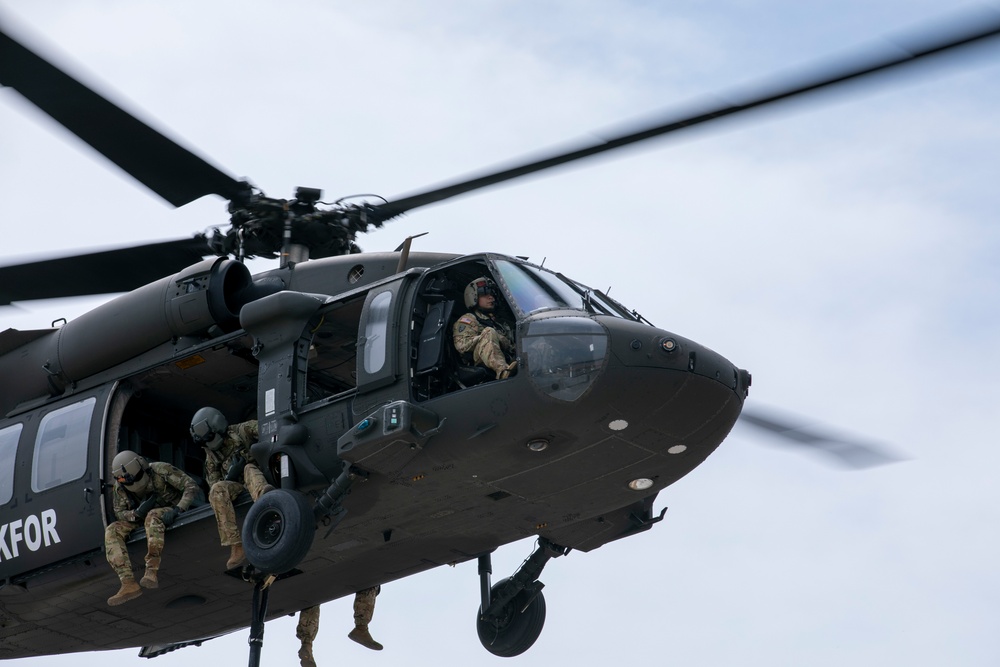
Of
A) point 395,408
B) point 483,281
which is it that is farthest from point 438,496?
point 483,281

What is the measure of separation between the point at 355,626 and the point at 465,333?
426 centimetres

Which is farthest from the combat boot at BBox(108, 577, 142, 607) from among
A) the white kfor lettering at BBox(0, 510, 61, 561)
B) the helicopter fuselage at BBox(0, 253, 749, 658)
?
the white kfor lettering at BBox(0, 510, 61, 561)

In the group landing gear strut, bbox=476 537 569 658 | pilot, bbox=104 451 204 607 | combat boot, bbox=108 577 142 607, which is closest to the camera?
pilot, bbox=104 451 204 607

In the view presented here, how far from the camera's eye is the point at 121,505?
13.0m

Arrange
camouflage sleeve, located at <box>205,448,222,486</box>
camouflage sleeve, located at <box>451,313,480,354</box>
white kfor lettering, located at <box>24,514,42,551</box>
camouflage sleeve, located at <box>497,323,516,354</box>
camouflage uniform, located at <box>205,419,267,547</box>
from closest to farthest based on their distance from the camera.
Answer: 1. camouflage sleeve, located at <box>451,313,480,354</box>
2. camouflage sleeve, located at <box>497,323,516,354</box>
3. camouflage uniform, located at <box>205,419,267,547</box>
4. camouflage sleeve, located at <box>205,448,222,486</box>
5. white kfor lettering, located at <box>24,514,42,551</box>

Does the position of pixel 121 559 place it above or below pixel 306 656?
above

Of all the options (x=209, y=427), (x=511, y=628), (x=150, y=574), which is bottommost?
(x=511, y=628)

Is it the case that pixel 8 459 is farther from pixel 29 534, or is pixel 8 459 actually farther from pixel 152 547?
pixel 152 547

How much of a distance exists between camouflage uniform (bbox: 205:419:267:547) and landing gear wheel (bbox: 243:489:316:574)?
0.40 metres

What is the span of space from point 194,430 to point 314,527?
1717mm

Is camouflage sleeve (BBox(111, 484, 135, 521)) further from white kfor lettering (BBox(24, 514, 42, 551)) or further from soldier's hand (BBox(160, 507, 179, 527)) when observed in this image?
white kfor lettering (BBox(24, 514, 42, 551))

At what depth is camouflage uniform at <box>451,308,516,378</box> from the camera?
37.4 feet

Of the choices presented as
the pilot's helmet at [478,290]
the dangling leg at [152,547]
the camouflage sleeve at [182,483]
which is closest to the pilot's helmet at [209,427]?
the camouflage sleeve at [182,483]

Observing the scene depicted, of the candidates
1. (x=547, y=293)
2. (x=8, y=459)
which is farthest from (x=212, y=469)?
(x=547, y=293)
